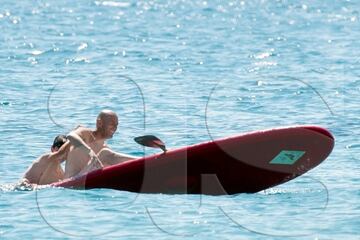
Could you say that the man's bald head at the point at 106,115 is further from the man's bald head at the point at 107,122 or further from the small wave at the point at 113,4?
the small wave at the point at 113,4

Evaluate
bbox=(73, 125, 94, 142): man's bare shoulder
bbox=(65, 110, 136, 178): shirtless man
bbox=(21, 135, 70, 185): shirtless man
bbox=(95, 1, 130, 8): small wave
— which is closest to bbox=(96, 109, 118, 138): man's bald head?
bbox=(65, 110, 136, 178): shirtless man

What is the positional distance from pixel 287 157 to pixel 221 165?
2.08 ft

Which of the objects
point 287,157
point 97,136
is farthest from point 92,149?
point 287,157

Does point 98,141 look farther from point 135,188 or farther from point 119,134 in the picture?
point 119,134

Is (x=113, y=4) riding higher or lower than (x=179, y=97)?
lower

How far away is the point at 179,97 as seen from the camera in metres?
18.3

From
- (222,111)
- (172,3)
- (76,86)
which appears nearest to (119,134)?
(222,111)

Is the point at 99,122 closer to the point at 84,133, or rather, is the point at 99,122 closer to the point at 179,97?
the point at 84,133

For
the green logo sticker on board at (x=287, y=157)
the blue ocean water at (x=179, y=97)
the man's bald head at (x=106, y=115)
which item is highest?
the man's bald head at (x=106, y=115)

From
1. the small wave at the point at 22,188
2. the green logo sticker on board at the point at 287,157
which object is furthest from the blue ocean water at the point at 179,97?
the green logo sticker on board at the point at 287,157

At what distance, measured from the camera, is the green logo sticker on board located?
36.7 feet

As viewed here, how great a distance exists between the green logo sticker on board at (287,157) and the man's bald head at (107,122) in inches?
60.8

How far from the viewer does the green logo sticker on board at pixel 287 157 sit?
36.7 feet

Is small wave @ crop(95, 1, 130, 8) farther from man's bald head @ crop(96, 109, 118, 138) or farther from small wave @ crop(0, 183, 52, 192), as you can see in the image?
man's bald head @ crop(96, 109, 118, 138)
